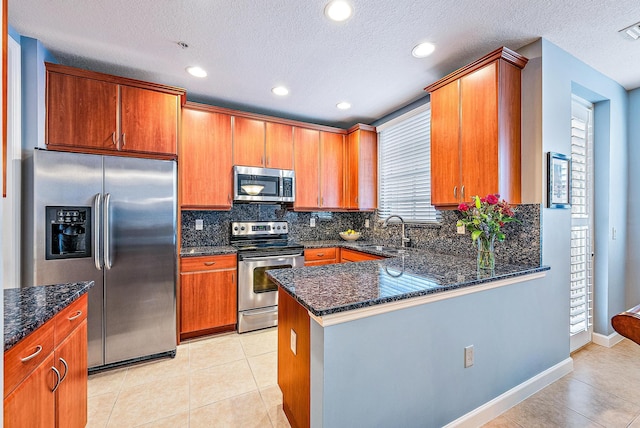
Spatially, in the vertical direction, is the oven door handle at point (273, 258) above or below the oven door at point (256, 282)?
above

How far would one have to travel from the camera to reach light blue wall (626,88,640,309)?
106 inches

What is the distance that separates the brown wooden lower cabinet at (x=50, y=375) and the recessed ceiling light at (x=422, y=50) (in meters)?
2.72

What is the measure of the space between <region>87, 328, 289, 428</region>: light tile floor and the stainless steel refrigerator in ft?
0.70

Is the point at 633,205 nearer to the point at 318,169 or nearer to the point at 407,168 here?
the point at 407,168

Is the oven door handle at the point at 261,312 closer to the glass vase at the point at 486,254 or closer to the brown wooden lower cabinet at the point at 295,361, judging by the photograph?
the brown wooden lower cabinet at the point at 295,361

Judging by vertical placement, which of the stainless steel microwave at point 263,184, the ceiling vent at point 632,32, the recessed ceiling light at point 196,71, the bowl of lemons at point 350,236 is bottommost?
the bowl of lemons at point 350,236

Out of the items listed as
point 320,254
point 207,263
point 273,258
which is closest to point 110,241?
point 207,263

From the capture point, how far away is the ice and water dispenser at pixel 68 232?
2.07 metres

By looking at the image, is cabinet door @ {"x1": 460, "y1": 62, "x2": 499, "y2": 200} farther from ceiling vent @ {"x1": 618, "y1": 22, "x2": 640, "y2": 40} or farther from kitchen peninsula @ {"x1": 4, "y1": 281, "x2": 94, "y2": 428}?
kitchen peninsula @ {"x1": 4, "y1": 281, "x2": 94, "y2": 428}

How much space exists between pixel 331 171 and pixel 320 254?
45.7 inches

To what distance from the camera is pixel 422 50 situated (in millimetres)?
2172

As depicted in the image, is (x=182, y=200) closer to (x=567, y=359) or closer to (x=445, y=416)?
(x=445, y=416)

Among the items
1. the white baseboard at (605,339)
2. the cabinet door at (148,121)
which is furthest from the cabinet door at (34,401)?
the white baseboard at (605,339)

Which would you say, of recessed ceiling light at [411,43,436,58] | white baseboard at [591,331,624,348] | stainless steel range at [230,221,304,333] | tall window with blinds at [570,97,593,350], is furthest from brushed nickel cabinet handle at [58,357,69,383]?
white baseboard at [591,331,624,348]
